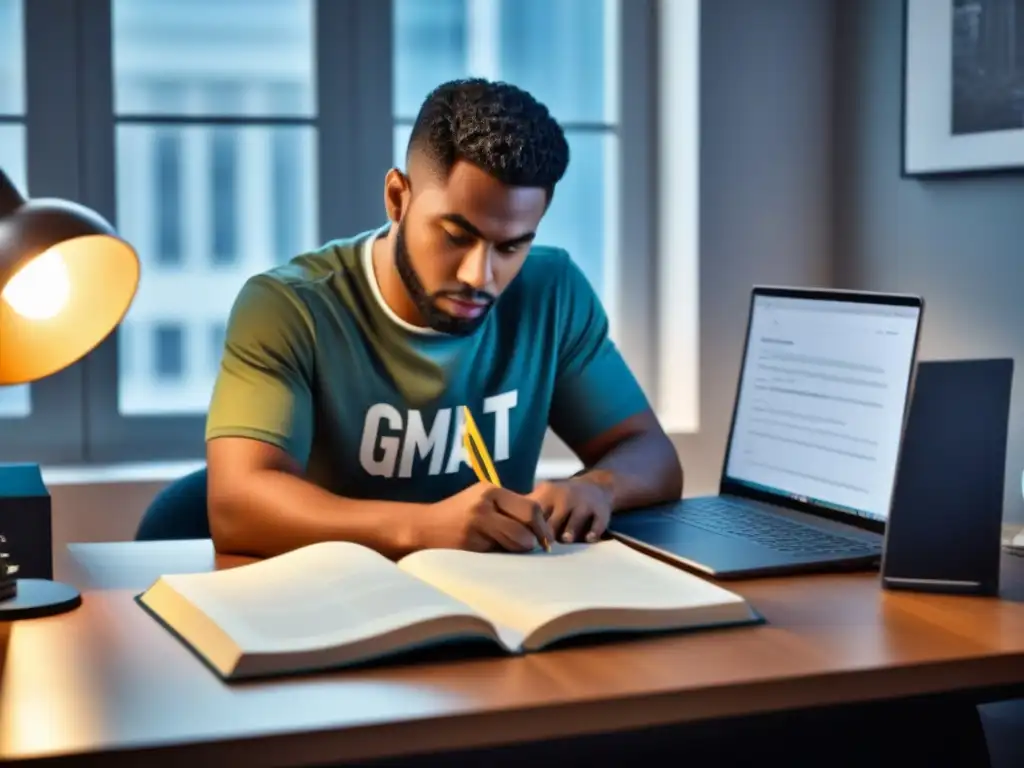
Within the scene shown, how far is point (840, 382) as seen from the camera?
167 centimetres

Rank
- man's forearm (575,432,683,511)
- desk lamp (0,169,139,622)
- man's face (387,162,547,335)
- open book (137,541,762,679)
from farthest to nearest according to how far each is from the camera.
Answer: man's forearm (575,432,683,511), man's face (387,162,547,335), desk lamp (0,169,139,622), open book (137,541,762,679)

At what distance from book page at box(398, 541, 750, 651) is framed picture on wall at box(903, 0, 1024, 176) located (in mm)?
1316

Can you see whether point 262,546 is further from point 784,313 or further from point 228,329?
point 784,313

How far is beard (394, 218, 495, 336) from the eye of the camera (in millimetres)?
1796

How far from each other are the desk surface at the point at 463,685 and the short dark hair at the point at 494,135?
2.15 ft

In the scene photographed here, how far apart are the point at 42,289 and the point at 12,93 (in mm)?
1442

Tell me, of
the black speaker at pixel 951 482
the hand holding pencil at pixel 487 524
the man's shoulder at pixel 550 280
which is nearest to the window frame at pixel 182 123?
the man's shoulder at pixel 550 280

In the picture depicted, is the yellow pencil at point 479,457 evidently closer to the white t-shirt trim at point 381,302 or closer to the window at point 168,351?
the white t-shirt trim at point 381,302

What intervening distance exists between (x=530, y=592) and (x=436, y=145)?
0.72 meters

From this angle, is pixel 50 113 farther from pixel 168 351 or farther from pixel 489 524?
pixel 489 524

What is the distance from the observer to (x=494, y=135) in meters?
1.73

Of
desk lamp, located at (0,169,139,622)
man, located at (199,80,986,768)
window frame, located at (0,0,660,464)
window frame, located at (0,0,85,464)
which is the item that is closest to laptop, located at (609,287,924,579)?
man, located at (199,80,986,768)

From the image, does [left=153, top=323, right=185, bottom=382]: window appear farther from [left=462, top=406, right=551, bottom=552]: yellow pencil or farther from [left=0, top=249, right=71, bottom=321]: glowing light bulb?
[left=0, top=249, right=71, bottom=321]: glowing light bulb

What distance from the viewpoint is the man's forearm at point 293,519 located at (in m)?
1.53
